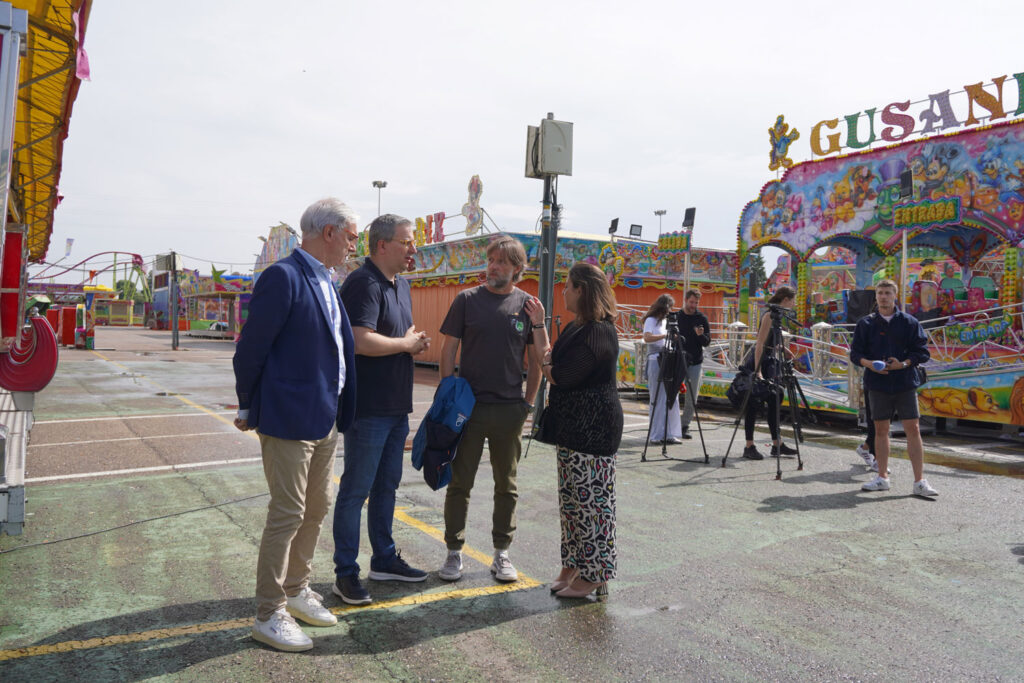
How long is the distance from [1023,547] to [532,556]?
3.27m

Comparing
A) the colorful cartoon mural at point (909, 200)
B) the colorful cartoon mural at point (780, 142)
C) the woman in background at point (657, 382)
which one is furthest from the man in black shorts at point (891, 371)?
the colorful cartoon mural at point (780, 142)

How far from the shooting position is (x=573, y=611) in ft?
12.2

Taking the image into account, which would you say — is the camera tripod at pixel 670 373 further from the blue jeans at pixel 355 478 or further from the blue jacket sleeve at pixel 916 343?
the blue jeans at pixel 355 478

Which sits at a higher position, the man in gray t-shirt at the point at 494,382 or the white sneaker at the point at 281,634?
the man in gray t-shirt at the point at 494,382

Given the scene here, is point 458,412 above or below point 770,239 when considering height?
below

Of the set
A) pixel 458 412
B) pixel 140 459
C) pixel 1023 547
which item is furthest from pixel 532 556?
pixel 140 459

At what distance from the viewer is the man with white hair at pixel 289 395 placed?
10.4ft

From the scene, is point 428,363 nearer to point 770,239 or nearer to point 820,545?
point 770,239

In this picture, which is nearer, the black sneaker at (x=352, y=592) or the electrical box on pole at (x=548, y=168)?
the black sneaker at (x=352, y=592)

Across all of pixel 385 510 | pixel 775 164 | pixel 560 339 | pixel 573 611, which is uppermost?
pixel 775 164

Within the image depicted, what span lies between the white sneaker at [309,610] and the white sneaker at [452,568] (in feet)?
2.46

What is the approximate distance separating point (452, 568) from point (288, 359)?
161 centimetres

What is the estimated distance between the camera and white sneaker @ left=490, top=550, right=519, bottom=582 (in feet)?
13.4

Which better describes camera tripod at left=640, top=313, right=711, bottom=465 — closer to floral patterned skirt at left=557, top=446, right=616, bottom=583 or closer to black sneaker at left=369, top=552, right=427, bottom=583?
floral patterned skirt at left=557, top=446, right=616, bottom=583
